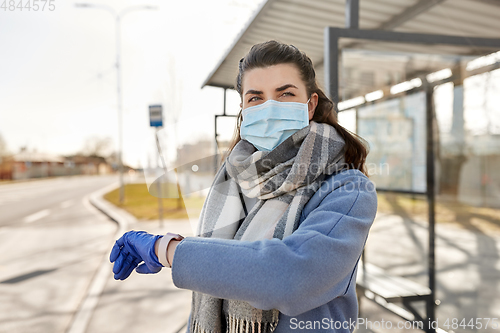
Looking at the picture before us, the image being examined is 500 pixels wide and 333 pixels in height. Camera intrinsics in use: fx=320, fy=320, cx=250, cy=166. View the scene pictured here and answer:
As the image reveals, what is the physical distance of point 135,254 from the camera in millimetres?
1054

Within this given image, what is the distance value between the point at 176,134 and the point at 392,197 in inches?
108

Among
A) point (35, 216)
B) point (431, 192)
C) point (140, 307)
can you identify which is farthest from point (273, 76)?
point (35, 216)

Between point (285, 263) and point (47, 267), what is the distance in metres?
5.53

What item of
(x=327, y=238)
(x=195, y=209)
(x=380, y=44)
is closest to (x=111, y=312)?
(x=195, y=209)

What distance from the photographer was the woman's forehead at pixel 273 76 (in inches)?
47.5

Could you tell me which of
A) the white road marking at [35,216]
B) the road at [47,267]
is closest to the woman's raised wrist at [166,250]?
the road at [47,267]

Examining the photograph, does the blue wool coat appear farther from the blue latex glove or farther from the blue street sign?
the blue street sign

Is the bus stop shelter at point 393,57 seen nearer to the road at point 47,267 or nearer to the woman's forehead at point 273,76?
the woman's forehead at point 273,76

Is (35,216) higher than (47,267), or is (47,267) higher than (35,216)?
(47,267)

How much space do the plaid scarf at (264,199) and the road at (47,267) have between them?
277 cm

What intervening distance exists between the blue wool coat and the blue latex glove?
0.19 metres

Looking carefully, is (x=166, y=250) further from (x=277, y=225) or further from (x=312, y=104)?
(x=312, y=104)

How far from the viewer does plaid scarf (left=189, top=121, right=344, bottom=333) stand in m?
1.03

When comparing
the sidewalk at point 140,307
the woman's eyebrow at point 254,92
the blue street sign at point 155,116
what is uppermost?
the blue street sign at point 155,116
